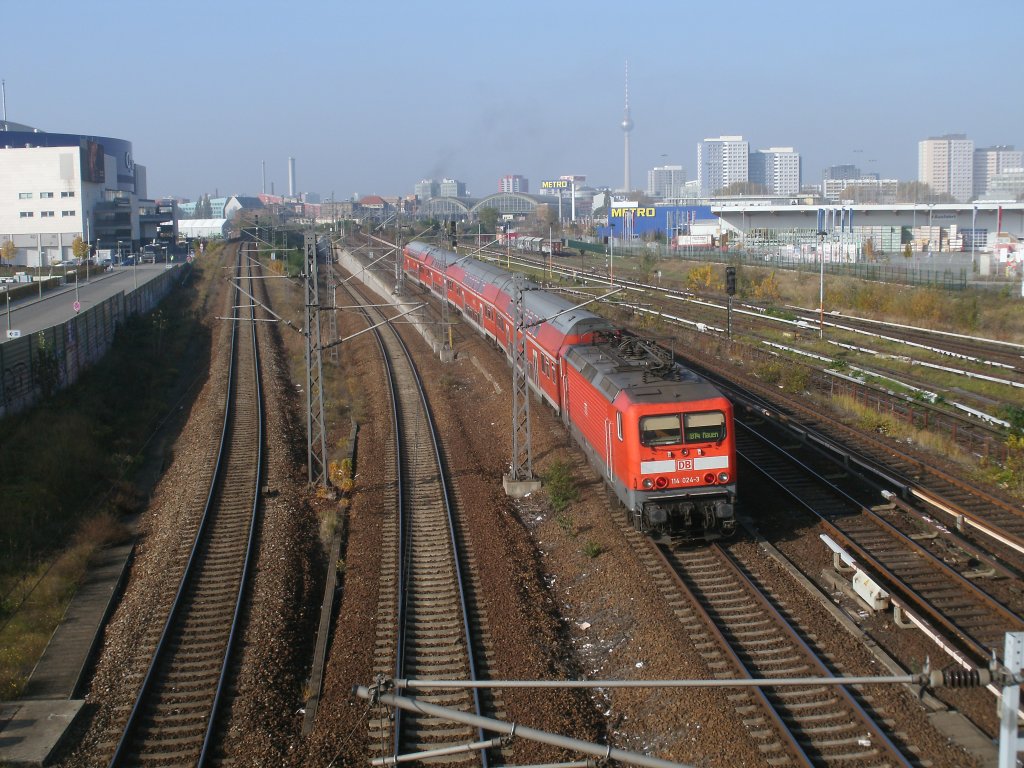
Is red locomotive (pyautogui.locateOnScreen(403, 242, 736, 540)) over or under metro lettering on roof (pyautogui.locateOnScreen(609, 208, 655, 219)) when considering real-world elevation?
under

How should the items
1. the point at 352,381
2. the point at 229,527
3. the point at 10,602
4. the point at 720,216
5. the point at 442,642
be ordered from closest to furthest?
the point at 442,642 < the point at 10,602 < the point at 229,527 < the point at 352,381 < the point at 720,216

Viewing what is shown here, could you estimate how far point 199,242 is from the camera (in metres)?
105

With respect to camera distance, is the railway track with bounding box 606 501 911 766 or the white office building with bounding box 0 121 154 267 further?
the white office building with bounding box 0 121 154 267

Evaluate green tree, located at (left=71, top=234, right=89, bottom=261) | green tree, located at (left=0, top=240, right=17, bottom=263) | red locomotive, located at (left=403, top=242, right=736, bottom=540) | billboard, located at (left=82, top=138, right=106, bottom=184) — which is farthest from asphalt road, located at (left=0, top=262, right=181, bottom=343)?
billboard, located at (left=82, top=138, right=106, bottom=184)

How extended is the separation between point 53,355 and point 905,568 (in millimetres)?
23782

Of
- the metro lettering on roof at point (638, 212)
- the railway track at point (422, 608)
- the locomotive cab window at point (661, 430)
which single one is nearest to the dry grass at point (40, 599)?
the railway track at point (422, 608)

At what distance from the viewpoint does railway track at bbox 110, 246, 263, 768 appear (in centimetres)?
978

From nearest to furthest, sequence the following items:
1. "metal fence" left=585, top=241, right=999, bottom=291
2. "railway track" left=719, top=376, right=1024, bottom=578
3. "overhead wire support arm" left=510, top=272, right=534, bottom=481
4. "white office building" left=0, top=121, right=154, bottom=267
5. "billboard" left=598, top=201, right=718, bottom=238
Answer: "railway track" left=719, top=376, right=1024, bottom=578 → "overhead wire support arm" left=510, top=272, right=534, bottom=481 → "metal fence" left=585, top=241, right=999, bottom=291 → "white office building" left=0, top=121, right=154, bottom=267 → "billboard" left=598, top=201, right=718, bottom=238

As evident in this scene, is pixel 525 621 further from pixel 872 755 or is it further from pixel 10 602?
pixel 10 602

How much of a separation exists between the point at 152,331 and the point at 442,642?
33.4 meters

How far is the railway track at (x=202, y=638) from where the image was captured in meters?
9.78

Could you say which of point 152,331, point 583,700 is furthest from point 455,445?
point 152,331

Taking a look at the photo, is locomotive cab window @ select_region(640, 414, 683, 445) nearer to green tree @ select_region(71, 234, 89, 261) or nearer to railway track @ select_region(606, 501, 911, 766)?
railway track @ select_region(606, 501, 911, 766)

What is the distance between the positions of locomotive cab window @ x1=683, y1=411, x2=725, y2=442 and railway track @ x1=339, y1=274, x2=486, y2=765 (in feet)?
13.0
